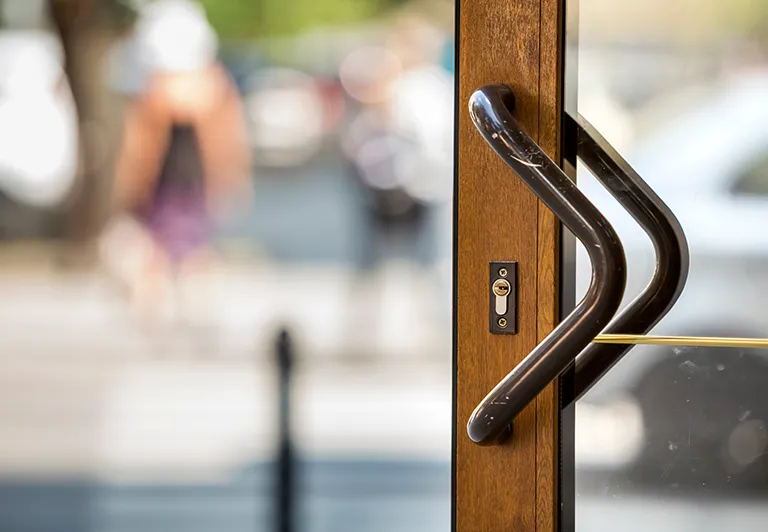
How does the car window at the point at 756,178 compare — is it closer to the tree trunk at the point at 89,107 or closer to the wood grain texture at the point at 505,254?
the wood grain texture at the point at 505,254

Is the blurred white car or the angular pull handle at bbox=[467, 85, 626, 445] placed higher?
the blurred white car

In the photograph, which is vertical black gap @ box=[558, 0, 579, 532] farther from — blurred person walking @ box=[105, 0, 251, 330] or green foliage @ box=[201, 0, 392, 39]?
green foliage @ box=[201, 0, 392, 39]

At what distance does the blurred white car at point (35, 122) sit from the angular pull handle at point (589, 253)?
17.4ft

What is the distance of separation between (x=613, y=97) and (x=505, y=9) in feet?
0.49

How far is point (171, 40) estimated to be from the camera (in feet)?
19.2

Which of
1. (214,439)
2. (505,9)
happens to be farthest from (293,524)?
(505,9)

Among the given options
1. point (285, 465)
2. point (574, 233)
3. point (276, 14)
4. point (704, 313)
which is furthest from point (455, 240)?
point (276, 14)

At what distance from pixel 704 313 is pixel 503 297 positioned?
21cm

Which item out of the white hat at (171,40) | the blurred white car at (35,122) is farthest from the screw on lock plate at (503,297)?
the blurred white car at (35,122)

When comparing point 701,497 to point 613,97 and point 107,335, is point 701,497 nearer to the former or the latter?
point 613,97

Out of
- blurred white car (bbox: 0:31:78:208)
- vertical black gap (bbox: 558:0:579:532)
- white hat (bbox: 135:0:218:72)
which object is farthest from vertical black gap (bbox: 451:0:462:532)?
blurred white car (bbox: 0:31:78:208)

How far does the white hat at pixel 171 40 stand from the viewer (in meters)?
5.79

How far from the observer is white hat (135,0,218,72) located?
5.79 meters

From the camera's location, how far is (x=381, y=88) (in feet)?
19.9
